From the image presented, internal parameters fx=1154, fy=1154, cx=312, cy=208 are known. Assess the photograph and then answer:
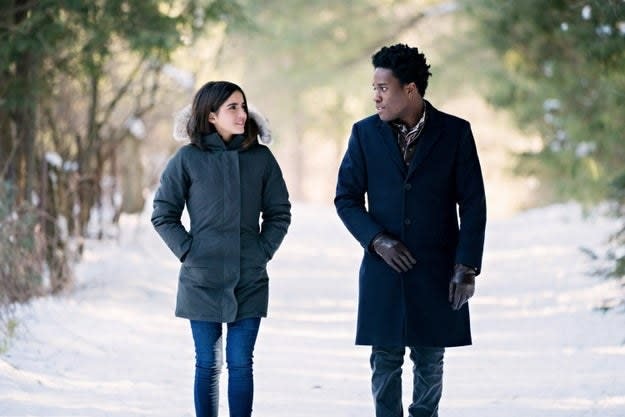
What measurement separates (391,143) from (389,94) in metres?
0.20

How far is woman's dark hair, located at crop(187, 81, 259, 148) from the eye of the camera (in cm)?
480

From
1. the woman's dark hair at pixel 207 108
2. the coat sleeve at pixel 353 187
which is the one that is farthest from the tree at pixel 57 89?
the coat sleeve at pixel 353 187

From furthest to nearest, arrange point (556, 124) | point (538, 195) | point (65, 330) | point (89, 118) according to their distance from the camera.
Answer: point (538, 195) < point (556, 124) < point (89, 118) < point (65, 330)

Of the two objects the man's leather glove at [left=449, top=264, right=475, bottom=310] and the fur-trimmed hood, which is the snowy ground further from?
the fur-trimmed hood

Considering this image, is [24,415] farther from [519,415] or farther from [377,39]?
[377,39]

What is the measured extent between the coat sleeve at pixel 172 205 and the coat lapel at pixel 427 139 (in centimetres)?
95

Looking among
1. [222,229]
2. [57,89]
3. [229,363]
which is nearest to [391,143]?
[222,229]

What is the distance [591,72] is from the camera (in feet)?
35.1

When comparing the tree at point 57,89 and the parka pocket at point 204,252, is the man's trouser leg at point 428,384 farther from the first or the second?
the tree at point 57,89

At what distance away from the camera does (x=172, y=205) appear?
4785 millimetres

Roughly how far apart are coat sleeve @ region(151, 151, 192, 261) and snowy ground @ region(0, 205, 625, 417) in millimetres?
1336

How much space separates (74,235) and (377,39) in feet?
49.9

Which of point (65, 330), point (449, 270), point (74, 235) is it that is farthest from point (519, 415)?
point (74, 235)

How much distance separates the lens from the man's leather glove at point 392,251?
14.7 ft
